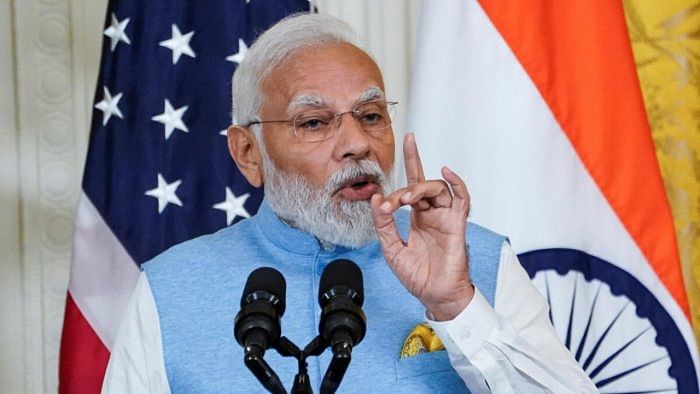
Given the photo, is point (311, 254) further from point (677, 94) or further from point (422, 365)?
point (677, 94)

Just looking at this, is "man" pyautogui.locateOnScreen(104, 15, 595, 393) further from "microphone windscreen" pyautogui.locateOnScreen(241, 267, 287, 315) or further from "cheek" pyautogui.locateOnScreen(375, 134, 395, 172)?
"microphone windscreen" pyautogui.locateOnScreen(241, 267, 287, 315)

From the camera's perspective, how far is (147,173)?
9.62ft

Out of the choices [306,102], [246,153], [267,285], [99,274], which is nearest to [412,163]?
[306,102]

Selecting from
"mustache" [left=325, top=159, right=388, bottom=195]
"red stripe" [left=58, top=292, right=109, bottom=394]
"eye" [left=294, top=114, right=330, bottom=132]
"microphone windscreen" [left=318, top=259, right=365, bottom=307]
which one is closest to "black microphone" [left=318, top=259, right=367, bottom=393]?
"microphone windscreen" [left=318, top=259, right=365, bottom=307]

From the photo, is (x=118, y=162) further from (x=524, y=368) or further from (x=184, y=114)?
(x=524, y=368)

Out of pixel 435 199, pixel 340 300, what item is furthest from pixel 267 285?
pixel 435 199

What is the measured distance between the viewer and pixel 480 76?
277 cm

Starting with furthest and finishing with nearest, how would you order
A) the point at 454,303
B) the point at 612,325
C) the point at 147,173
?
the point at 147,173
the point at 612,325
the point at 454,303

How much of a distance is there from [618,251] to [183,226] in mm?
1190

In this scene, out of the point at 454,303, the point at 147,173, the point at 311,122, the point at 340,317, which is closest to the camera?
the point at 340,317

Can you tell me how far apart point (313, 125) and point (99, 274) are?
1119 millimetres

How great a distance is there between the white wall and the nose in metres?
1.39

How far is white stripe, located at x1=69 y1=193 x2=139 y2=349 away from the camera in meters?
2.94

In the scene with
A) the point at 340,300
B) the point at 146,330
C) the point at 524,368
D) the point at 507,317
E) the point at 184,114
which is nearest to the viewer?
the point at 340,300
